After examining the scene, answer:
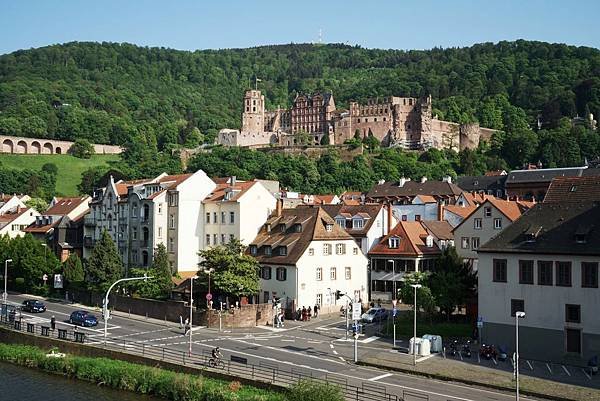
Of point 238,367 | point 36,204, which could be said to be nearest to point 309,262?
point 238,367

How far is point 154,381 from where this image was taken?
135 feet

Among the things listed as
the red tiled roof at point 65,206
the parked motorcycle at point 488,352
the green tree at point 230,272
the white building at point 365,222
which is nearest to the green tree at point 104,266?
the green tree at point 230,272

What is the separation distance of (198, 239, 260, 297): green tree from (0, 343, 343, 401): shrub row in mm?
15215

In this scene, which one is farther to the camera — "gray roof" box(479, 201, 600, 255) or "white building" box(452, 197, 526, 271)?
"white building" box(452, 197, 526, 271)

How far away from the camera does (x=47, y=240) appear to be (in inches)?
3415

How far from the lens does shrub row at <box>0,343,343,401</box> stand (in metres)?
33.9

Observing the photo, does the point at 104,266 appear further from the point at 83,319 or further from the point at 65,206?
the point at 65,206

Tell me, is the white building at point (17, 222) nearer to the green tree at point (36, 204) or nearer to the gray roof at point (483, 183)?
the green tree at point (36, 204)

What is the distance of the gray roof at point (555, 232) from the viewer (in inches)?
1760

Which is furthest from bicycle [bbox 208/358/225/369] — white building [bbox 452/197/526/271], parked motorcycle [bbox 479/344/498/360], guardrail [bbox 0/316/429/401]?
white building [bbox 452/197/526/271]

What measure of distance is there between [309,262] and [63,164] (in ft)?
433

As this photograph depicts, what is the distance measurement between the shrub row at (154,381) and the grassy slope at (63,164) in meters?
116

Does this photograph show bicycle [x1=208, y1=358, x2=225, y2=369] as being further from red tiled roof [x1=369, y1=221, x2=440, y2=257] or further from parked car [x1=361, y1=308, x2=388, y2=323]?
red tiled roof [x1=369, y1=221, x2=440, y2=257]

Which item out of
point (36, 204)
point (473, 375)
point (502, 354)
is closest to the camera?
point (473, 375)
